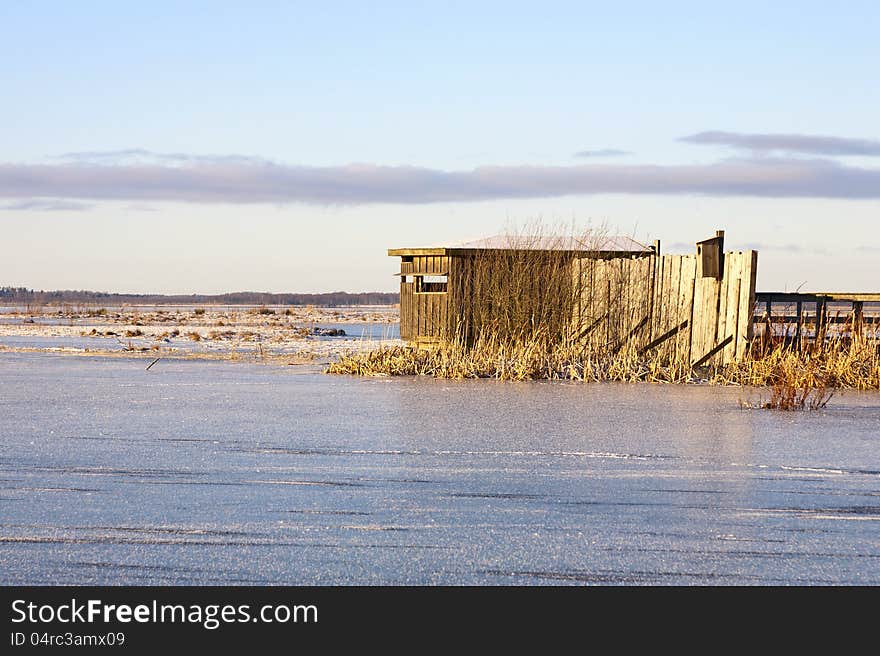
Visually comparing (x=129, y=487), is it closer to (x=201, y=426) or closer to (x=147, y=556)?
(x=147, y=556)

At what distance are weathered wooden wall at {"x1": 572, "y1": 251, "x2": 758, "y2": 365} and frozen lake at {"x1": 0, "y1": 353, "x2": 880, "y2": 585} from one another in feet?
15.7

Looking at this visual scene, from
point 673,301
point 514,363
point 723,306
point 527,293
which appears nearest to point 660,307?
point 673,301

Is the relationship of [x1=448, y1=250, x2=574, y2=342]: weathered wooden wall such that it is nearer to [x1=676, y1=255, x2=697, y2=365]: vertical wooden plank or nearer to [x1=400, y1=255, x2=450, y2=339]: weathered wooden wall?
[x1=400, y1=255, x2=450, y2=339]: weathered wooden wall

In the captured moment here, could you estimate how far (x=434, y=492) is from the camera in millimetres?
7426

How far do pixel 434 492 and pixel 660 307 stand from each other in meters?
13.3

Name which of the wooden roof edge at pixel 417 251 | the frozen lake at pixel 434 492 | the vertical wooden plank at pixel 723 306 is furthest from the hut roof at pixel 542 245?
the frozen lake at pixel 434 492

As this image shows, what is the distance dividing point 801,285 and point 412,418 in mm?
9608

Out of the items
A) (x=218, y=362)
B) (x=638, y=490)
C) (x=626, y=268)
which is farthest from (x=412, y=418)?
(x=218, y=362)

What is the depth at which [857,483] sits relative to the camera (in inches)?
314

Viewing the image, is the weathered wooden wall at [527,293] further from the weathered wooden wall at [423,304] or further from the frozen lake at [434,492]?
the frozen lake at [434,492]

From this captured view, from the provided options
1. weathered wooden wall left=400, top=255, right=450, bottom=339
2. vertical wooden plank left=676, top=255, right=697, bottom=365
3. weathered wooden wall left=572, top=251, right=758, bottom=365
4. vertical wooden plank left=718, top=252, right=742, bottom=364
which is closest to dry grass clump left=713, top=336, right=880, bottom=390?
vertical wooden plank left=718, top=252, right=742, bottom=364

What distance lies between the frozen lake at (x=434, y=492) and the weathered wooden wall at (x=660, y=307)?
480 cm

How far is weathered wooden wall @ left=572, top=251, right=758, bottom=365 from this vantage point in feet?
61.2

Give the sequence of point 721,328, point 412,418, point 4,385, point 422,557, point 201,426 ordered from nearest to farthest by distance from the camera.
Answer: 1. point 422,557
2. point 201,426
3. point 412,418
4. point 4,385
5. point 721,328
